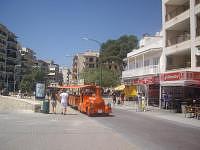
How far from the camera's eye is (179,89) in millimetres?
39719

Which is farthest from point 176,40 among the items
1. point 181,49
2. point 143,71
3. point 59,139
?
point 59,139

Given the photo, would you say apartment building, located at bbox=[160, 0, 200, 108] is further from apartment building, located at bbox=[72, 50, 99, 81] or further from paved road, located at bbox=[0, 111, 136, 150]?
apartment building, located at bbox=[72, 50, 99, 81]

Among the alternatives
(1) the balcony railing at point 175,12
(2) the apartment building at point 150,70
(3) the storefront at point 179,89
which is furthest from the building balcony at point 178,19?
(3) the storefront at point 179,89

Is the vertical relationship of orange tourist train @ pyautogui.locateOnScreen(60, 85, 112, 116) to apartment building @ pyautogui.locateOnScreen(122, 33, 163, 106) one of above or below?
below

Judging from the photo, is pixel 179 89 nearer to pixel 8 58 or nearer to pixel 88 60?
pixel 8 58

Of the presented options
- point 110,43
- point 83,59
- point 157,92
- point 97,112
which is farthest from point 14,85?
point 97,112

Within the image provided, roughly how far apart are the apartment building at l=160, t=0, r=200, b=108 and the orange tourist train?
8.07 meters

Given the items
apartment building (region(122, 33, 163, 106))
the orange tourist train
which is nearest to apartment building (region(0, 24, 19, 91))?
apartment building (region(122, 33, 163, 106))

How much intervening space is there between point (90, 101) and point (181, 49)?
1398 cm

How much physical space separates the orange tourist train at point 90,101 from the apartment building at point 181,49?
318 inches

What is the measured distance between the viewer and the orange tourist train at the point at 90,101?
27.7 metres

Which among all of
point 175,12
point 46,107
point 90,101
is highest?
point 175,12

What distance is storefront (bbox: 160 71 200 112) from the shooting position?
3261cm

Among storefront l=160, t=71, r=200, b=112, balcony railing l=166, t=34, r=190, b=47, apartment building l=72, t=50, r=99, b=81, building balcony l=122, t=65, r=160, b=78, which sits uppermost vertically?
apartment building l=72, t=50, r=99, b=81
